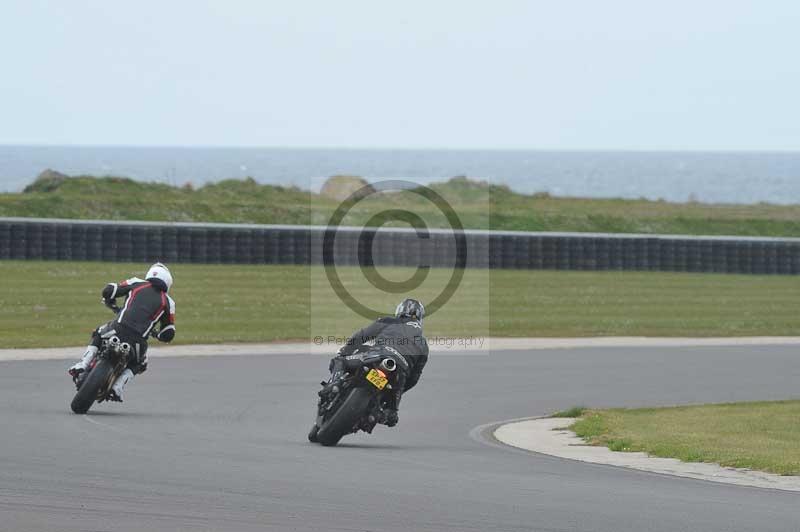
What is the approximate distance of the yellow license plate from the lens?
1264cm

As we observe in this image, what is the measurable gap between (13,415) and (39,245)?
1922 centimetres

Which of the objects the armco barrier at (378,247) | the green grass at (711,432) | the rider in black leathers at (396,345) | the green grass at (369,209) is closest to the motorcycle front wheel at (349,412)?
the rider in black leathers at (396,345)

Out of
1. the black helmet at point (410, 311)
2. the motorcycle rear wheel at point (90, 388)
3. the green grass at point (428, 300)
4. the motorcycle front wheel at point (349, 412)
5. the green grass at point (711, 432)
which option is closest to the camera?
the motorcycle front wheel at point (349, 412)

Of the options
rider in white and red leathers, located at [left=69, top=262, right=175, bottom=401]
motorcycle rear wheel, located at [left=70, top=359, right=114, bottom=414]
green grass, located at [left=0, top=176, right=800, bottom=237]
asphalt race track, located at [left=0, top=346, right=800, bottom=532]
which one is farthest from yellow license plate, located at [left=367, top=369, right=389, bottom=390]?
green grass, located at [left=0, top=176, right=800, bottom=237]

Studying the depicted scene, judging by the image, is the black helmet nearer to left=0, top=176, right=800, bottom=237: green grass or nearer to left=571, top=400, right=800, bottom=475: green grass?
left=571, top=400, right=800, bottom=475: green grass

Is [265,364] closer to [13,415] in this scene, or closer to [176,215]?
[13,415]

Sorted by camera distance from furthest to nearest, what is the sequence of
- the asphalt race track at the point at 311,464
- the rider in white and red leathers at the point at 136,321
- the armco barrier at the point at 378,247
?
the armco barrier at the point at 378,247 → the rider in white and red leathers at the point at 136,321 → the asphalt race track at the point at 311,464

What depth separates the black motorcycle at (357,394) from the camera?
498 inches

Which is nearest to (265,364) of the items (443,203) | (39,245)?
(39,245)

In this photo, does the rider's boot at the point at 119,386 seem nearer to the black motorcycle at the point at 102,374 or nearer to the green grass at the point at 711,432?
the black motorcycle at the point at 102,374

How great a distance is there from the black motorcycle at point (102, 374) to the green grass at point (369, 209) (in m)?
26.5

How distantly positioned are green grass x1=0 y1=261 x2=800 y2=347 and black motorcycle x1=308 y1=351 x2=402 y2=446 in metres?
10.3

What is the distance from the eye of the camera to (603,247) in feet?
117

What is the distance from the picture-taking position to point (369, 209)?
44.5 metres
